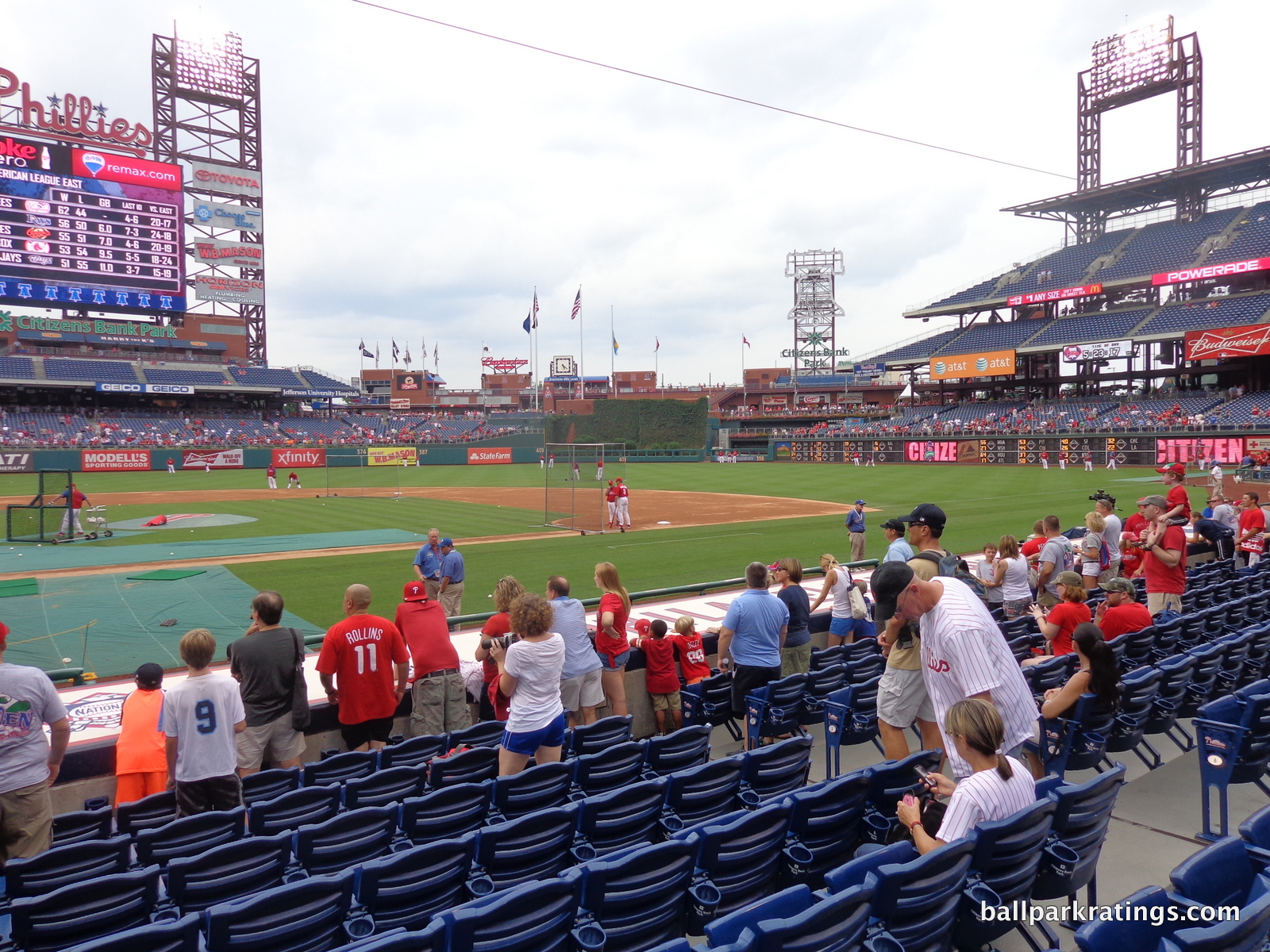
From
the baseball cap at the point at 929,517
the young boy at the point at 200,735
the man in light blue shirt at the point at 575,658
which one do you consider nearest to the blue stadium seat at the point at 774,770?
the baseball cap at the point at 929,517

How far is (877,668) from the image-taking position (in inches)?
290

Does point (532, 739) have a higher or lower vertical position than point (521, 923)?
lower

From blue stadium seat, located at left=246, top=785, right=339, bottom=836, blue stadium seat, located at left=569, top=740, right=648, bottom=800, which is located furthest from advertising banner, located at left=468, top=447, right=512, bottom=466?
blue stadium seat, located at left=246, top=785, right=339, bottom=836

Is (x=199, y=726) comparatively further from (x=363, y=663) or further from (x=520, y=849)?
(x=520, y=849)

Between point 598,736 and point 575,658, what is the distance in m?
0.80

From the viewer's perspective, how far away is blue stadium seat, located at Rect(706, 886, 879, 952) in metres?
2.57

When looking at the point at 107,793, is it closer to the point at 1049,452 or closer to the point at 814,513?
the point at 814,513

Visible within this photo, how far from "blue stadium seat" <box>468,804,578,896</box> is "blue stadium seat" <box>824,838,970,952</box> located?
142 centimetres

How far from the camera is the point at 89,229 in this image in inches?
2144

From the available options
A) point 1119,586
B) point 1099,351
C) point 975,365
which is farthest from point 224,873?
point 975,365

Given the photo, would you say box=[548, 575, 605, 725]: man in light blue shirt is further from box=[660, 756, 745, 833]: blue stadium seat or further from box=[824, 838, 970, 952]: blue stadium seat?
box=[824, 838, 970, 952]: blue stadium seat

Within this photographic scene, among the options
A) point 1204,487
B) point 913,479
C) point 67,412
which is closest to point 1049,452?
point 913,479

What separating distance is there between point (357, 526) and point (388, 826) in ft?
76.1

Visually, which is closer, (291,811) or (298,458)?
(291,811)
